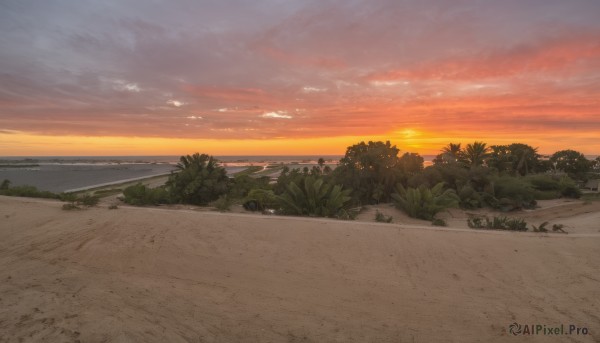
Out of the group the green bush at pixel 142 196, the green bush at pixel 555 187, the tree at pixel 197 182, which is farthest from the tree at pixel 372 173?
the green bush at pixel 555 187

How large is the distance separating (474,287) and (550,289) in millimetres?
972

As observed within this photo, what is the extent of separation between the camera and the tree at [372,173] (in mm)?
Result: 15562

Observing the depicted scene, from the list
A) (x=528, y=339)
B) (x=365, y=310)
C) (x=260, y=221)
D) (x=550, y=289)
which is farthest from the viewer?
(x=260, y=221)

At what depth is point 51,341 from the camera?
2.98m

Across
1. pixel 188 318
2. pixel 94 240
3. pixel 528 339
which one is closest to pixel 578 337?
pixel 528 339

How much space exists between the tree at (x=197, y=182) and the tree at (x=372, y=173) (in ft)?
17.8

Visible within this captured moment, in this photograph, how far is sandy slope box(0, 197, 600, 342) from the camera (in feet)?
11.5

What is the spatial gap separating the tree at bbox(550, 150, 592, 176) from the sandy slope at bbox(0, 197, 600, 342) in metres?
26.9

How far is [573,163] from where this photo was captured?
27375 mm

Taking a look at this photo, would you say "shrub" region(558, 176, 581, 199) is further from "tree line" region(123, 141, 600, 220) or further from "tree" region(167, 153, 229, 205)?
"tree" region(167, 153, 229, 205)

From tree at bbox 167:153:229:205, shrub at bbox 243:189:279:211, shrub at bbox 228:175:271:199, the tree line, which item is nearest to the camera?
the tree line

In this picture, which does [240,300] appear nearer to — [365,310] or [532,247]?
[365,310]

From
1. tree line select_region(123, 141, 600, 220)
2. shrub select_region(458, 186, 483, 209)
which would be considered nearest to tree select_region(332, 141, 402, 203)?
tree line select_region(123, 141, 600, 220)

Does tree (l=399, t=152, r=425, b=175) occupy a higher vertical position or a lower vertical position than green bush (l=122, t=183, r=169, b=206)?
higher
